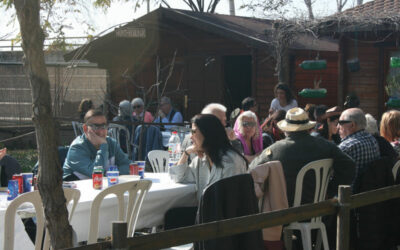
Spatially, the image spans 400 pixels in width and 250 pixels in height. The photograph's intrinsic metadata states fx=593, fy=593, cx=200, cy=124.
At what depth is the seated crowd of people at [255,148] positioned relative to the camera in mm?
4617

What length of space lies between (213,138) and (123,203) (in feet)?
2.99

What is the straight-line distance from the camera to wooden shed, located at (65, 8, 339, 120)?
14.7 meters

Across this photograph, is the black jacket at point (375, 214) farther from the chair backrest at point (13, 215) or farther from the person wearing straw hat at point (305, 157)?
the chair backrest at point (13, 215)

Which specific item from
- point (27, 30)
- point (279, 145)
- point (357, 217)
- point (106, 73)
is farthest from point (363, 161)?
point (106, 73)

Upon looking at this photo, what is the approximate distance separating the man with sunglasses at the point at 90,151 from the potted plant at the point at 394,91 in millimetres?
6428

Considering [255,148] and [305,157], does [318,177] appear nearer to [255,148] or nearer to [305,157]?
[305,157]

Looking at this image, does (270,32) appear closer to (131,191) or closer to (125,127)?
(125,127)

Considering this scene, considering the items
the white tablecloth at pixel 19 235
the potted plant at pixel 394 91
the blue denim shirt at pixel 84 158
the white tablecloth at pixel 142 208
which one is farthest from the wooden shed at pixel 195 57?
the white tablecloth at pixel 19 235

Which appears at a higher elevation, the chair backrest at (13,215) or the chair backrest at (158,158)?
the chair backrest at (13,215)

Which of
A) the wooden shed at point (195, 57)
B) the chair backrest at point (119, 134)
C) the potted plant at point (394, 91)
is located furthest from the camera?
the wooden shed at point (195, 57)

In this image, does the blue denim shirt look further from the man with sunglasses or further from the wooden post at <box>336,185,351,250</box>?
the wooden post at <box>336,185,351,250</box>

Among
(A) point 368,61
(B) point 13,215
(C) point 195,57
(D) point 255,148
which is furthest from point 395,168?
(C) point 195,57

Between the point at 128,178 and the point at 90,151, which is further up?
the point at 90,151

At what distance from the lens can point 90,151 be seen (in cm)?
566
